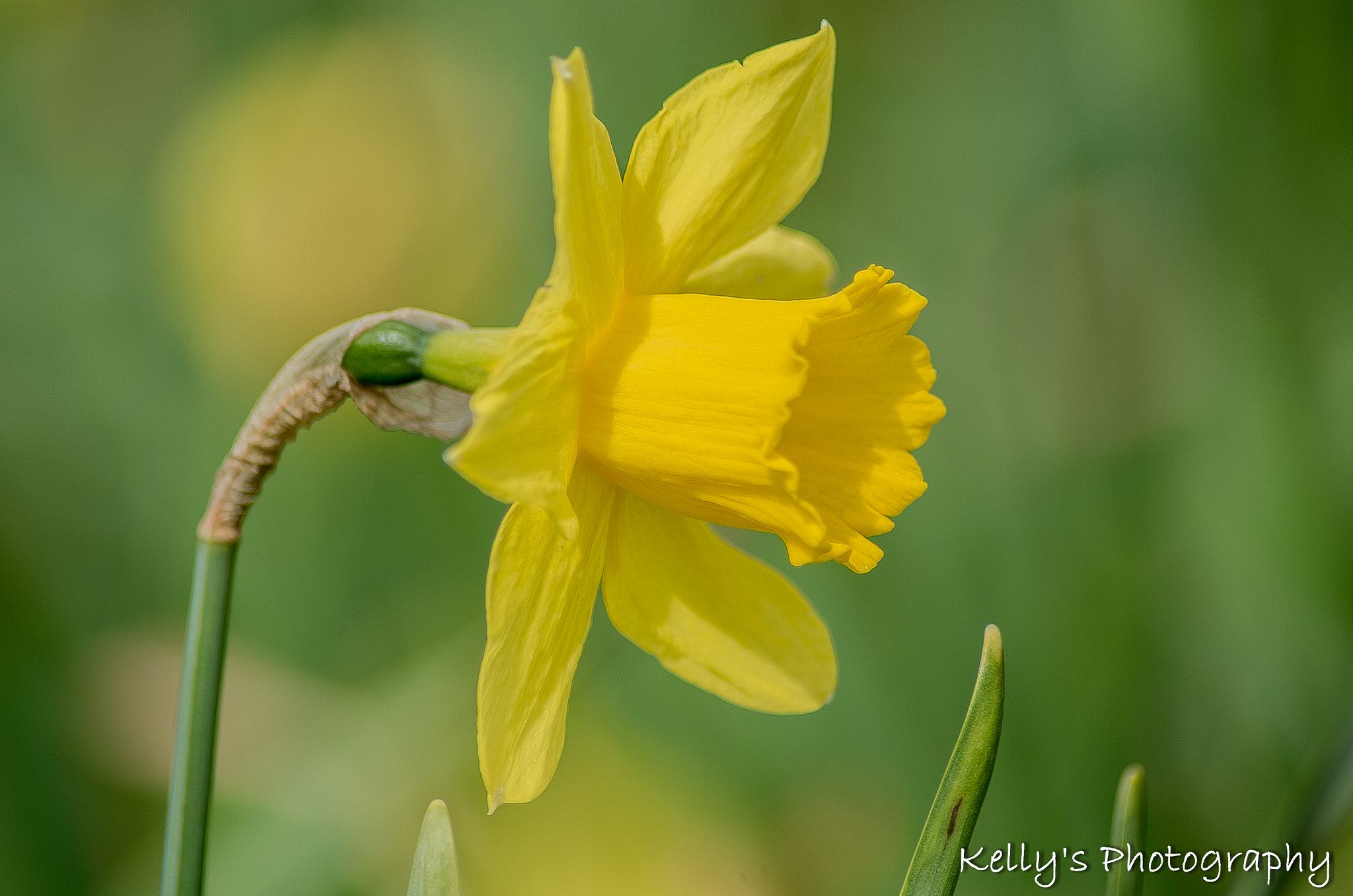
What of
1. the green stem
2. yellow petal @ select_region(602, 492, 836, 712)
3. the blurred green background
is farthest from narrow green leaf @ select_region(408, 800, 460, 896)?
the blurred green background

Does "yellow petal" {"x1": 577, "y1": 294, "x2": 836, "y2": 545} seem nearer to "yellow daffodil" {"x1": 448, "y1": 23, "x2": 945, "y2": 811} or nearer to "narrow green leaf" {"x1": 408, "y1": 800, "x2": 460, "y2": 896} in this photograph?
"yellow daffodil" {"x1": 448, "y1": 23, "x2": 945, "y2": 811}

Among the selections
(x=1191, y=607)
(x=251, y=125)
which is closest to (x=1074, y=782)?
(x=1191, y=607)

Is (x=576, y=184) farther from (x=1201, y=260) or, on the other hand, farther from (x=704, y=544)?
(x=1201, y=260)

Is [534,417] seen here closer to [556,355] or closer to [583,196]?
[556,355]

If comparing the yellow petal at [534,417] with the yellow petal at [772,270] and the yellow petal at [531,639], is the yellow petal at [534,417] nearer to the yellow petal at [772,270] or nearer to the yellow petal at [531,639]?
the yellow petal at [531,639]

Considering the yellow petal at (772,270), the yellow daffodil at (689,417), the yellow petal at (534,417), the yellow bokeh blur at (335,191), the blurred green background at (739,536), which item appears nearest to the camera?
the yellow petal at (534,417)

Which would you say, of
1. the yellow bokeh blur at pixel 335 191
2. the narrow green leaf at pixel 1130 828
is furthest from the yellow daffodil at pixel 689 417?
the yellow bokeh blur at pixel 335 191

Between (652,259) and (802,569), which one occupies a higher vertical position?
(652,259)
